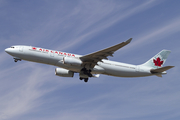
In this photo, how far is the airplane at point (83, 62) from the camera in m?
34.7

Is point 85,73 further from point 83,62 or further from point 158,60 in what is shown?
point 158,60

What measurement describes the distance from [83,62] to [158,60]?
578 inches

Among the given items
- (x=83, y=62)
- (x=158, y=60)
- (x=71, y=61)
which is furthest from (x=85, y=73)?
(x=158, y=60)

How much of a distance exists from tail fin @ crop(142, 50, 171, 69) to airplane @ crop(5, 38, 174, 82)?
180cm

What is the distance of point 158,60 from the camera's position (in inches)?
1683

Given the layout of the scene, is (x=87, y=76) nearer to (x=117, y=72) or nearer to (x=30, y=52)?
(x=117, y=72)

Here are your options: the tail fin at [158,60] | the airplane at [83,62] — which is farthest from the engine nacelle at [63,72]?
the tail fin at [158,60]

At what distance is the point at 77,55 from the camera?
36.8 m

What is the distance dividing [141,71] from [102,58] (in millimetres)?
7726

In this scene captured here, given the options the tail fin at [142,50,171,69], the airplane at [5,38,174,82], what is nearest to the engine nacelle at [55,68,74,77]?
the airplane at [5,38,174,82]

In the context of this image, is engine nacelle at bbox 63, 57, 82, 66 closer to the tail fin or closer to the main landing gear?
the main landing gear

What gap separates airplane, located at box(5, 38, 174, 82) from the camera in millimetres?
34656

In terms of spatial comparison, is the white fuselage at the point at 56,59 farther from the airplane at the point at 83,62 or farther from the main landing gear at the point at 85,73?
the main landing gear at the point at 85,73

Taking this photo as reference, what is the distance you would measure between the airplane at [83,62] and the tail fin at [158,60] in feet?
5.91
